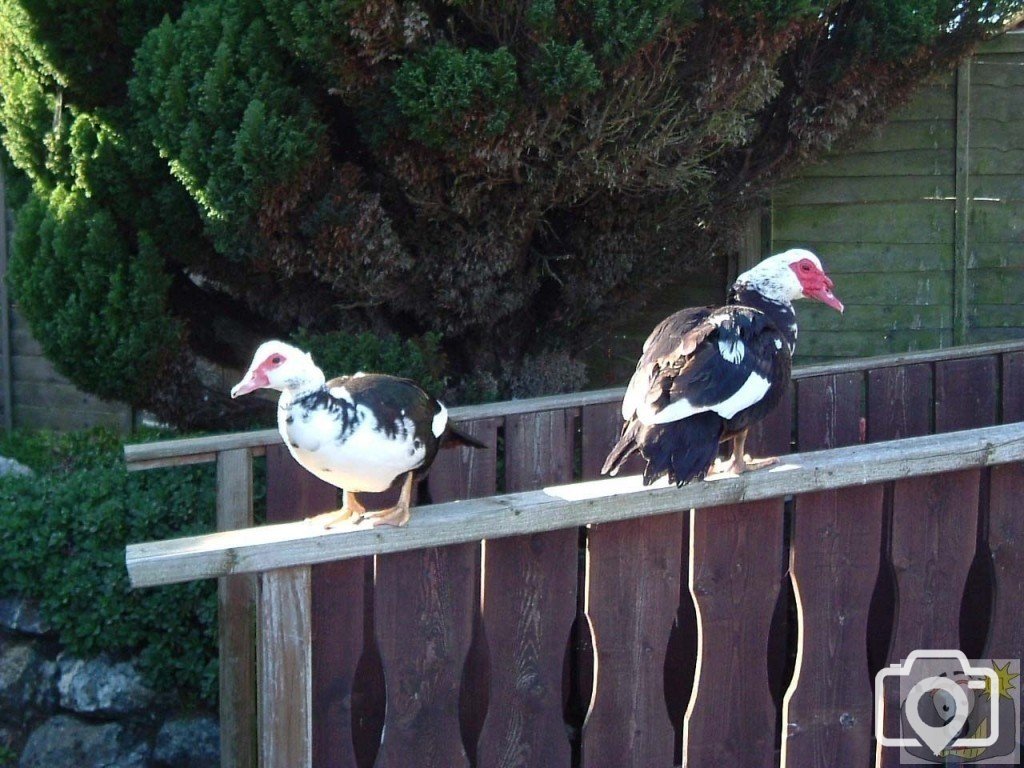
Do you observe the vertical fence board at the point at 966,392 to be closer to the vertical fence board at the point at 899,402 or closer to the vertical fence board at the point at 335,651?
the vertical fence board at the point at 899,402

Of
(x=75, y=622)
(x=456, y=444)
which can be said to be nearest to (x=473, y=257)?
(x=456, y=444)

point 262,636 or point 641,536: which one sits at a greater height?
point 641,536

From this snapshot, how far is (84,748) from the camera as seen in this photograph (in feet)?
13.1

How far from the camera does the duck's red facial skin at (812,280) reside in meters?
3.62

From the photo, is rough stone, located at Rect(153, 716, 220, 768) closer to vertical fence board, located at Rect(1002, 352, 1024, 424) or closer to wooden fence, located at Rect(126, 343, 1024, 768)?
wooden fence, located at Rect(126, 343, 1024, 768)

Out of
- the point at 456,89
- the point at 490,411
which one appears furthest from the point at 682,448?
the point at 456,89

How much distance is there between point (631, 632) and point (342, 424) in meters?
0.84

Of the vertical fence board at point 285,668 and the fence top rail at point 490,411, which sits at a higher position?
the fence top rail at point 490,411

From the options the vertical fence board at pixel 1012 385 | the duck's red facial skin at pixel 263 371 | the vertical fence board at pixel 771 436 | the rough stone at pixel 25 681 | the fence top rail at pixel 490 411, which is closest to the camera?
the duck's red facial skin at pixel 263 371

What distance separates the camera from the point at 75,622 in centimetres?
406

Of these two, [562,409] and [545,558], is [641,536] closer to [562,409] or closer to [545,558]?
[545,558]

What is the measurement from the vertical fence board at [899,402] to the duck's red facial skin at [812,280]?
94cm

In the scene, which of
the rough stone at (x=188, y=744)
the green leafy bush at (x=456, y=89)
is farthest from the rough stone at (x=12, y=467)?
the green leafy bush at (x=456, y=89)

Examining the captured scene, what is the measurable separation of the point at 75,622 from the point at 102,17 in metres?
2.25
